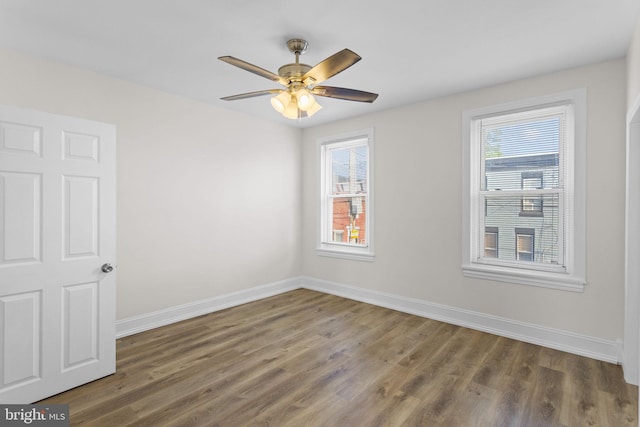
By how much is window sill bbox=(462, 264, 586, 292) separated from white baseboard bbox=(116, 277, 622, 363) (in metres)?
0.42

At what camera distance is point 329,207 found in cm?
520

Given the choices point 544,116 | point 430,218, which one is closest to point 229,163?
point 430,218

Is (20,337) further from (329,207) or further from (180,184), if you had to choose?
(329,207)

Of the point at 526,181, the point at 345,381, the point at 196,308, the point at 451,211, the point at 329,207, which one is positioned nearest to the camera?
the point at 345,381

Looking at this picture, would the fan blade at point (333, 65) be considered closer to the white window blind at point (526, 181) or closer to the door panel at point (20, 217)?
the door panel at point (20, 217)

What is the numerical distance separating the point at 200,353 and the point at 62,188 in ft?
5.89

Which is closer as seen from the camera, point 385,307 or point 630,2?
point 630,2

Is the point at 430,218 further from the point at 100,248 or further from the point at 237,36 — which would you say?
the point at 100,248

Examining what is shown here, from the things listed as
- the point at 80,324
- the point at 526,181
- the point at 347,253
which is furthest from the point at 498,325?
the point at 80,324

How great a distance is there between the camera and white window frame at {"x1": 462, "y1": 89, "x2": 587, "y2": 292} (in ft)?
9.76

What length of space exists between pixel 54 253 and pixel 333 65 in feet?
7.80

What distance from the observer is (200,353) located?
298 centimetres

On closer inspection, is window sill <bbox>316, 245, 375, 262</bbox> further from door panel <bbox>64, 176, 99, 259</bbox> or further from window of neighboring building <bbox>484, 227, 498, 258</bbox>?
door panel <bbox>64, 176, 99, 259</bbox>

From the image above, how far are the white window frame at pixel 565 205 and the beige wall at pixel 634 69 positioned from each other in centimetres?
37
